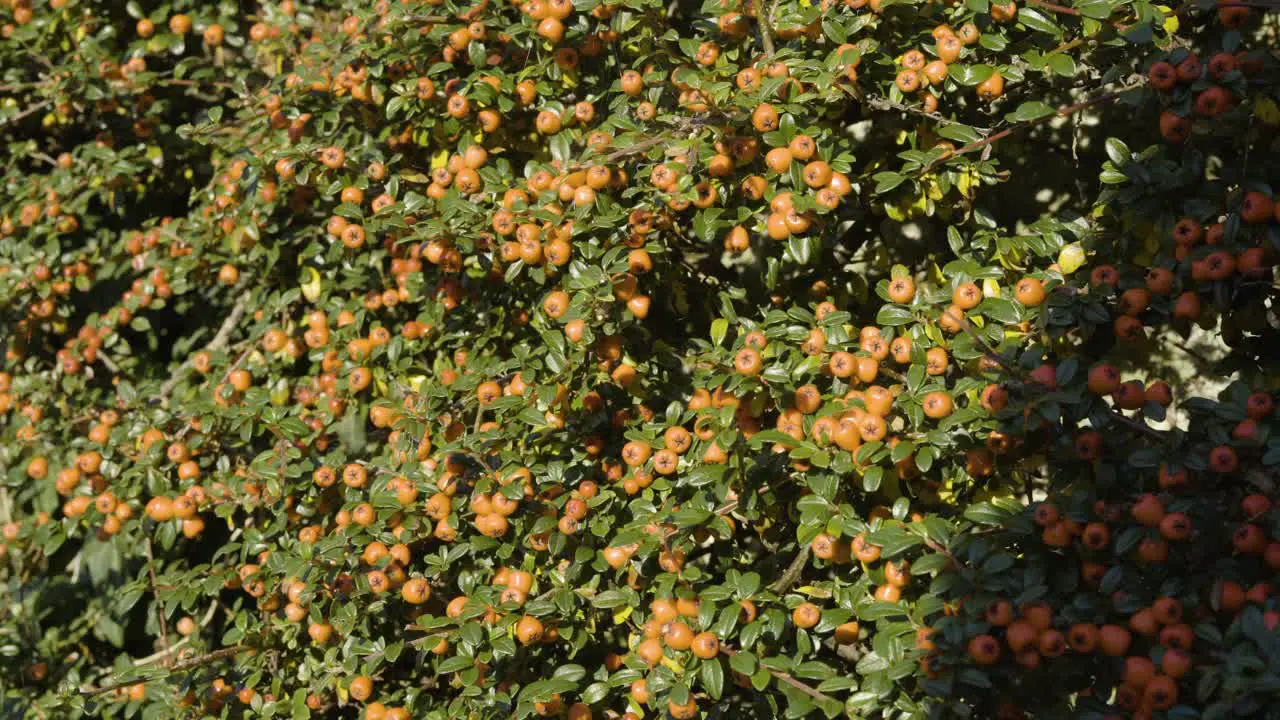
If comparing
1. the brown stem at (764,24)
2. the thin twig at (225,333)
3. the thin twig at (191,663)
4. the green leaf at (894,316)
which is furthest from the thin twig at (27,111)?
the green leaf at (894,316)

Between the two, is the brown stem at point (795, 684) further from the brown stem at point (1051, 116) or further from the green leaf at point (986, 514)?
the brown stem at point (1051, 116)

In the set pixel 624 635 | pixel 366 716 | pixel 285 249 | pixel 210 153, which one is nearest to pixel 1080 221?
pixel 624 635

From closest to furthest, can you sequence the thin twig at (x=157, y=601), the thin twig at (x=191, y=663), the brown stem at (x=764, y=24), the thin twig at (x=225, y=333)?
the brown stem at (x=764, y=24), the thin twig at (x=191, y=663), the thin twig at (x=157, y=601), the thin twig at (x=225, y=333)

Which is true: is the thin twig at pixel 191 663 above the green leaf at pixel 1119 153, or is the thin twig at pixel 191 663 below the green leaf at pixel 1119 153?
below

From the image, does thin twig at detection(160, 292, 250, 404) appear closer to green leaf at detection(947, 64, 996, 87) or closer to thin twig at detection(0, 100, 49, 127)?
thin twig at detection(0, 100, 49, 127)

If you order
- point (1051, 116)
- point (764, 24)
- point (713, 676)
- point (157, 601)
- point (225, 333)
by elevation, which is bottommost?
point (157, 601)

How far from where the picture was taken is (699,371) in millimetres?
3049

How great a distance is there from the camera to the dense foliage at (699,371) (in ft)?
8.09

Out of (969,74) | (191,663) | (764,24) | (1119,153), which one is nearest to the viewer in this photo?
(1119,153)

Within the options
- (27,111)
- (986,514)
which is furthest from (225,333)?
(986,514)

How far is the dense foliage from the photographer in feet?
8.09

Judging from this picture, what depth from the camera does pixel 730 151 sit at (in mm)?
2879

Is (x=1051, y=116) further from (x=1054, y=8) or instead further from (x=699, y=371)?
(x=699, y=371)

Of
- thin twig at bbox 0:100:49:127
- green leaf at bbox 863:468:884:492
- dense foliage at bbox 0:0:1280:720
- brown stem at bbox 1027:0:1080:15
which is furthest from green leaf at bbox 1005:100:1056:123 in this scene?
thin twig at bbox 0:100:49:127
